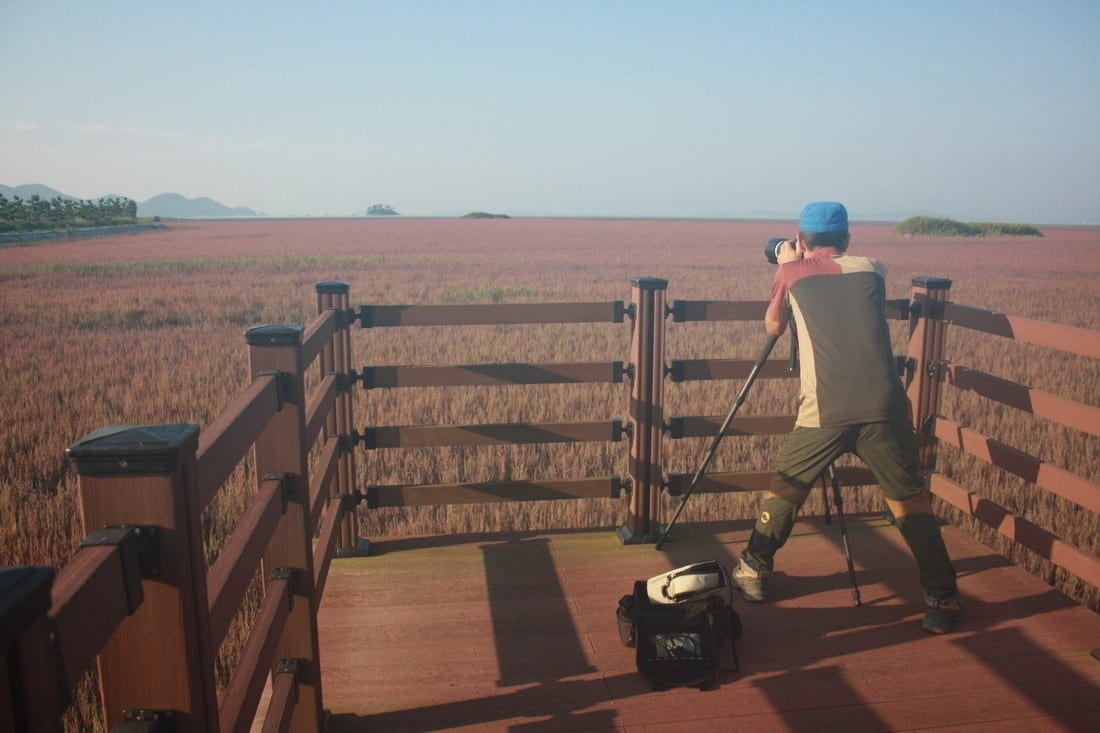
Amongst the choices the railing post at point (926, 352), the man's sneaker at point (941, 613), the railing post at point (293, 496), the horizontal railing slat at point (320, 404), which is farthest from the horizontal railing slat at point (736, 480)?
the railing post at point (293, 496)

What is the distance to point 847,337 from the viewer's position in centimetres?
386

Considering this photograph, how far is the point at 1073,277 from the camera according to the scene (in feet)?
96.6

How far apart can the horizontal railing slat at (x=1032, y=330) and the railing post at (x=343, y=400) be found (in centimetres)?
325

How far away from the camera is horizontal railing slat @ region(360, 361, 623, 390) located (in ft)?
16.1

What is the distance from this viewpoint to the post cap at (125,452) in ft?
4.91

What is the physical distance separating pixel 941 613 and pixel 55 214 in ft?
384

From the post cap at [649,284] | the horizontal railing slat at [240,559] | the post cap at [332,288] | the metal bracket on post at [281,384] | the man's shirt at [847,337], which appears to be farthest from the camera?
the post cap at [649,284]

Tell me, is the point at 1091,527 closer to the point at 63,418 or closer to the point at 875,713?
the point at 875,713

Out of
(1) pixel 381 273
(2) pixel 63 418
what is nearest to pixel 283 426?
(2) pixel 63 418

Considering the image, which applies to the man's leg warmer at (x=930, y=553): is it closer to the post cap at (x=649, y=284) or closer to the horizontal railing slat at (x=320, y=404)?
the post cap at (x=649, y=284)

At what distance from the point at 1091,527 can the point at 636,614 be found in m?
3.91

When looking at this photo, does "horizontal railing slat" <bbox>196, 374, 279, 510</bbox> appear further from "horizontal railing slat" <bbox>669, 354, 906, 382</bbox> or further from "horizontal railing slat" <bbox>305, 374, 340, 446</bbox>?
"horizontal railing slat" <bbox>669, 354, 906, 382</bbox>

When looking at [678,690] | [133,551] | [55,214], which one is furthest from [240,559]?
[55,214]

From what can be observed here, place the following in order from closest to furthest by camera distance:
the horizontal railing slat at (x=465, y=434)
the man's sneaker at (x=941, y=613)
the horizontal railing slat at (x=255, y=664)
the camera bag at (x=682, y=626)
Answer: the horizontal railing slat at (x=255, y=664) → the camera bag at (x=682, y=626) → the man's sneaker at (x=941, y=613) → the horizontal railing slat at (x=465, y=434)
